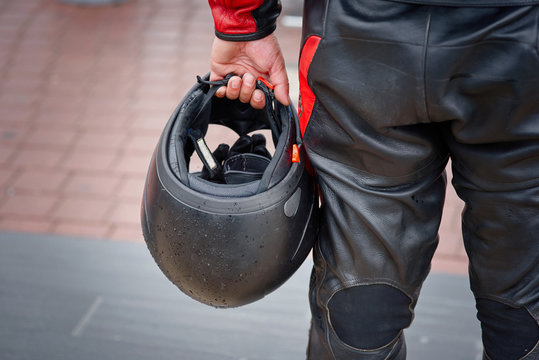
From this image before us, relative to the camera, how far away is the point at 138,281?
7.97 feet

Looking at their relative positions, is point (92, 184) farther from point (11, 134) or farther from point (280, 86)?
point (280, 86)

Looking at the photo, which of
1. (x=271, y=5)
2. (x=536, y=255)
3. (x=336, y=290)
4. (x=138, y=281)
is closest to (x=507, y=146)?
(x=536, y=255)

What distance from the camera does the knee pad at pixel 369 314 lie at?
54.4 inches

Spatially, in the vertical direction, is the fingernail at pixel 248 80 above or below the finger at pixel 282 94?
above

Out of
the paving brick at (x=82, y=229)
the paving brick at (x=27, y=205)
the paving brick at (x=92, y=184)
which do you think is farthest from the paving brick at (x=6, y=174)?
the paving brick at (x=82, y=229)

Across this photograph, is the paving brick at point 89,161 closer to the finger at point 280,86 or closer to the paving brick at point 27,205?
the paving brick at point 27,205

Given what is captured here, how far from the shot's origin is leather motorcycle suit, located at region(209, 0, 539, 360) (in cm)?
110

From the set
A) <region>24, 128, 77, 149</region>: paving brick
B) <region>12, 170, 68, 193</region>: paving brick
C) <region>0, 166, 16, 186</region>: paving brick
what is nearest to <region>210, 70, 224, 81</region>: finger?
<region>12, 170, 68, 193</region>: paving brick

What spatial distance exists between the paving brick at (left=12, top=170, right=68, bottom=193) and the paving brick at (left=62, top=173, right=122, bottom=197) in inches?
1.9

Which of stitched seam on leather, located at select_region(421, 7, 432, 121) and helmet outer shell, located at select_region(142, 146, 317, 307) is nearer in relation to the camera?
stitched seam on leather, located at select_region(421, 7, 432, 121)

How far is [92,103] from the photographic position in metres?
3.68

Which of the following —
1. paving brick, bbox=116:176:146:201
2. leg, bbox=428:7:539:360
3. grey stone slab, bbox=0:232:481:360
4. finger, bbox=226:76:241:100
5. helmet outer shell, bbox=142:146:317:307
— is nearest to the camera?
leg, bbox=428:7:539:360

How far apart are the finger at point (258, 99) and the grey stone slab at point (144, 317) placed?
0.92 meters

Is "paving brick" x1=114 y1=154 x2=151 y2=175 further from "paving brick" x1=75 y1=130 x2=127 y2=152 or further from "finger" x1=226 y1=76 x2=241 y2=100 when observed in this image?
"finger" x1=226 y1=76 x2=241 y2=100
